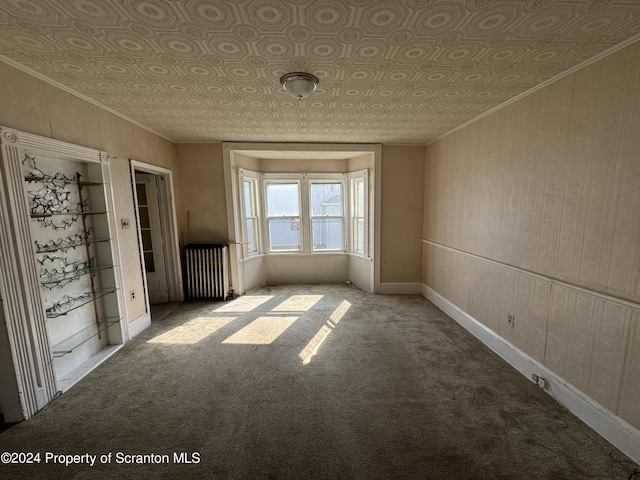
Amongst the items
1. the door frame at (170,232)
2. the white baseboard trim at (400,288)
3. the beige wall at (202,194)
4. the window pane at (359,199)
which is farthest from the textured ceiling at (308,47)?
the white baseboard trim at (400,288)

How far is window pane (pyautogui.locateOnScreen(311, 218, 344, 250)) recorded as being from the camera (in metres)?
5.11

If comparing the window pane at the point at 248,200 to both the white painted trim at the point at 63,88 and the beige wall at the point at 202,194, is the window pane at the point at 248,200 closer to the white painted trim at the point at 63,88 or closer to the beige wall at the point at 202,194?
the beige wall at the point at 202,194

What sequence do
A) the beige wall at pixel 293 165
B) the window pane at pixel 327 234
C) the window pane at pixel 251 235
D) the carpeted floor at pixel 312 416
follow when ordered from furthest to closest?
the window pane at pixel 327 234
the beige wall at pixel 293 165
the window pane at pixel 251 235
the carpeted floor at pixel 312 416

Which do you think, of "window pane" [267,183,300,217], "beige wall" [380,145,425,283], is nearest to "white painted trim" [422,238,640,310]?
"beige wall" [380,145,425,283]

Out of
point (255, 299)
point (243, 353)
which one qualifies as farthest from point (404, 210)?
point (243, 353)

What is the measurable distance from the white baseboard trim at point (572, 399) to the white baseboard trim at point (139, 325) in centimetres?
391

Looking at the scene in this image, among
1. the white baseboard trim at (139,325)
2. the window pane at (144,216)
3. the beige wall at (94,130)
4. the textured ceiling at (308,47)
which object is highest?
the textured ceiling at (308,47)

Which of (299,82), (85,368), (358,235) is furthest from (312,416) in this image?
(358,235)

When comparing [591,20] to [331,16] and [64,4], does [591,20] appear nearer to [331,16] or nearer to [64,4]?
[331,16]

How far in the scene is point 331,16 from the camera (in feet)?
4.44

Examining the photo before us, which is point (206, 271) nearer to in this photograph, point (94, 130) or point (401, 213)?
point (94, 130)

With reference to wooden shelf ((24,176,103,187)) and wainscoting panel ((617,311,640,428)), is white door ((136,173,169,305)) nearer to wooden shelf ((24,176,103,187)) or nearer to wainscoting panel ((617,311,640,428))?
wooden shelf ((24,176,103,187))

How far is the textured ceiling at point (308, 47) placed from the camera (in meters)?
1.30

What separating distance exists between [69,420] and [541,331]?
11.9 feet
